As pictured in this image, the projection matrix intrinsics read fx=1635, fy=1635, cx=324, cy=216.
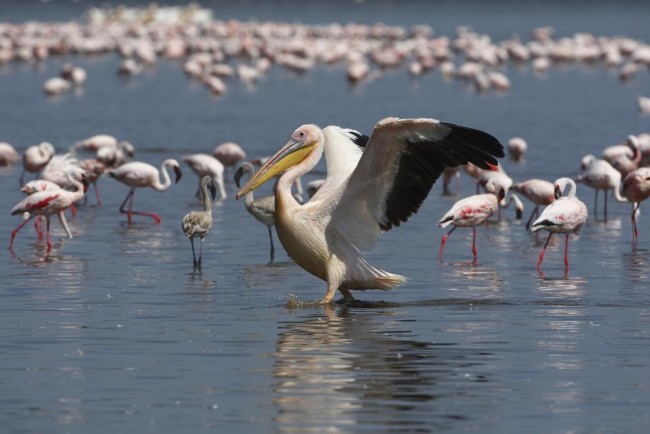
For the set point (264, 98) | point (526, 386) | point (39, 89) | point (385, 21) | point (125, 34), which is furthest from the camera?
point (385, 21)

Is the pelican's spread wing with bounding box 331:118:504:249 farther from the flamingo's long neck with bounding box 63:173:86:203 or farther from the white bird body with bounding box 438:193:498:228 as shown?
the flamingo's long neck with bounding box 63:173:86:203

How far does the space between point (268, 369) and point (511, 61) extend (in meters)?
44.5

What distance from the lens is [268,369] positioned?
9.46m

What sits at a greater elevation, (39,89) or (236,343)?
(39,89)

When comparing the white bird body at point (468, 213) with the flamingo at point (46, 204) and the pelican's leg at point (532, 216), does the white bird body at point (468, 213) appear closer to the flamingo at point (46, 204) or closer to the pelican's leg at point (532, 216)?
the pelican's leg at point (532, 216)

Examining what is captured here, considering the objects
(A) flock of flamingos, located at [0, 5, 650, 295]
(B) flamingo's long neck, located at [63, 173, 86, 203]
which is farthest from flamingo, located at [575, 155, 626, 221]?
(B) flamingo's long neck, located at [63, 173, 86, 203]

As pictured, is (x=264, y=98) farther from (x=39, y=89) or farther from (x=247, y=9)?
(x=247, y=9)

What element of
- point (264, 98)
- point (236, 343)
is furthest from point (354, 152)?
point (264, 98)

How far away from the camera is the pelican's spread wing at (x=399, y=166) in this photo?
1092 cm

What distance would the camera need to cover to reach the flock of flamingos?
15320 millimetres

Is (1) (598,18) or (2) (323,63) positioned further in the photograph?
(1) (598,18)

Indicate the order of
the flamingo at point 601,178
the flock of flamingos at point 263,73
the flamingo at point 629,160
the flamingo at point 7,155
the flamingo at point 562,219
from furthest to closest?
the flamingo at point 7,155
the flamingo at point 629,160
the flamingo at point 601,178
the flock of flamingos at point 263,73
the flamingo at point 562,219

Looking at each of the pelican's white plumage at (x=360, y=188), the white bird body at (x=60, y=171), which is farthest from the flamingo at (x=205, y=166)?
the pelican's white plumage at (x=360, y=188)

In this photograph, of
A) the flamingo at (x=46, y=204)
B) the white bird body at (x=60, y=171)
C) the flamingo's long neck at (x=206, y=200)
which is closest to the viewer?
the flamingo's long neck at (x=206, y=200)
